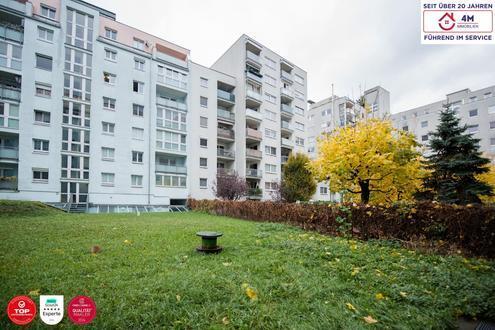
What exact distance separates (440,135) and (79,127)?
29.0 m

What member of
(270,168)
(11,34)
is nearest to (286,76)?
(270,168)

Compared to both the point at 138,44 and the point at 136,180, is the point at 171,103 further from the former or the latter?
the point at 136,180

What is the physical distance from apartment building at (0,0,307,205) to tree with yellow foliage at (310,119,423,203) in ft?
64.0

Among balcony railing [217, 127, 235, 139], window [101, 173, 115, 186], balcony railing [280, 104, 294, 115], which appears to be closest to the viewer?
window [101, 173, 115, 186]

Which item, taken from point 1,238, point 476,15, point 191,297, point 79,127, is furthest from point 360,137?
point 79,127

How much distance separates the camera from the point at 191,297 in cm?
311

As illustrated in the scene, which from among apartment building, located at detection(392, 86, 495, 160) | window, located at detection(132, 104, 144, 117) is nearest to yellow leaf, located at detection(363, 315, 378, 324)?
window, located at detection(132, 104, 144, 117)

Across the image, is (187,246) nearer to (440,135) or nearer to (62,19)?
(440,135)

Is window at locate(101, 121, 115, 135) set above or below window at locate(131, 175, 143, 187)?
above

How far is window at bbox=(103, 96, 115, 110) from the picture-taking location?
76.1ft

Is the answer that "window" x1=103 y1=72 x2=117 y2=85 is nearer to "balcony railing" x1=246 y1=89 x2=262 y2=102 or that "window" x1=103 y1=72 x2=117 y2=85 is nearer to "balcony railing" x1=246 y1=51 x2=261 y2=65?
"balcony railing" x1=246 y1=89 x2=262 y2=102

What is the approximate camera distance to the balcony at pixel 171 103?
2622cm

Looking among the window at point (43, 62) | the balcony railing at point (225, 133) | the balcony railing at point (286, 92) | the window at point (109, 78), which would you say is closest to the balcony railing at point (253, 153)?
the balcony railing at point (225, 133)

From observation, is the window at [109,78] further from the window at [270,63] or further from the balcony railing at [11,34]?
the window at [270,63]
